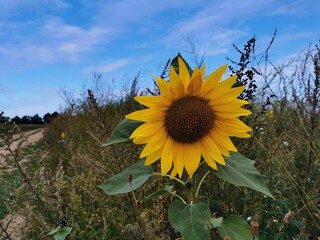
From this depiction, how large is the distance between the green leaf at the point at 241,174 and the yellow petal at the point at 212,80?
0.89ft

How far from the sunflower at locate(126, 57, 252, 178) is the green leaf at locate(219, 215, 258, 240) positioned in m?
0.22

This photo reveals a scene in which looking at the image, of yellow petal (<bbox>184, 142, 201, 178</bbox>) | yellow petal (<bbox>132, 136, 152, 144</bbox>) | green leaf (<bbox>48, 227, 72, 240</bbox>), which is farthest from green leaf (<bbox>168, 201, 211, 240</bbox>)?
green leaf (<bbox>48, 227, 72, 240</bbox>)

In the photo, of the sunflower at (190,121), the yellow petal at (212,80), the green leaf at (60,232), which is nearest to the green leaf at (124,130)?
the sunflower at (190,121)

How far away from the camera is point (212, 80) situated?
137cm

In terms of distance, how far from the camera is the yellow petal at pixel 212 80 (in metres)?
1.36

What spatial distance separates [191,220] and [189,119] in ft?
1.09

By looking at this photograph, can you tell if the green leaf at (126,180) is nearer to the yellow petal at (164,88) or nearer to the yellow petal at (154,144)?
the yellow petal at (154,144)

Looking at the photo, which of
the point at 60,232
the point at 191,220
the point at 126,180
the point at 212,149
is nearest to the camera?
the point at 191,220

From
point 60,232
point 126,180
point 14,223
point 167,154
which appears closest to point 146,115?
point 167,154

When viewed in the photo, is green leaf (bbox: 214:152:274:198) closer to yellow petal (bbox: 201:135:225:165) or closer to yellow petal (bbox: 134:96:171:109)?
yellow petal (bbox: 201:135:225:165)

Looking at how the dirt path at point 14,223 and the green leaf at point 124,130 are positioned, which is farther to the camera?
the dirt path at point 14,223

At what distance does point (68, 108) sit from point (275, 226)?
382 inches

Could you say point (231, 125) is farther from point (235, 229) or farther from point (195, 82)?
point (235, 229)

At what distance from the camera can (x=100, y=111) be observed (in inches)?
89.6
